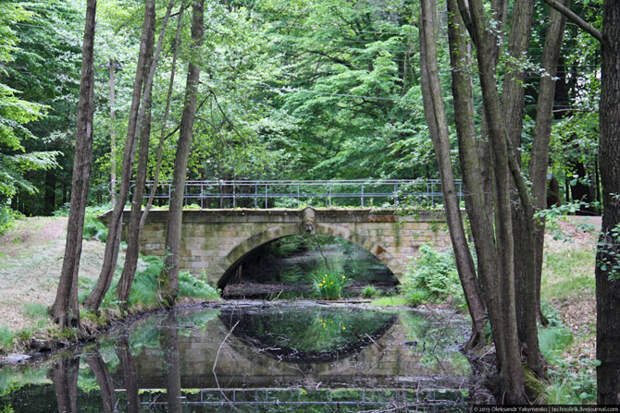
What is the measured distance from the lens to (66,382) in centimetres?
762

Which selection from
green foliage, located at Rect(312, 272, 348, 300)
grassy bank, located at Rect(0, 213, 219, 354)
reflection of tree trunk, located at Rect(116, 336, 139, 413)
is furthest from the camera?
green foliage, located at Rect(312, 272, 348, 300)

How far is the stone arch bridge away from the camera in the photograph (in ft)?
62.7

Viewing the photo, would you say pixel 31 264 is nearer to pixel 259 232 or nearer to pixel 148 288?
pixel 148 288

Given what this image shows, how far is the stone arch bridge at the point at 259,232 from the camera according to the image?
19.1 m

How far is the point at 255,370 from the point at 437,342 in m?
3.22

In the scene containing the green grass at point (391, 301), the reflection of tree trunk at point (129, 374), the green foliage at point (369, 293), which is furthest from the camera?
the green foliage at point (369, 293)

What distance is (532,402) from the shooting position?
6.16m

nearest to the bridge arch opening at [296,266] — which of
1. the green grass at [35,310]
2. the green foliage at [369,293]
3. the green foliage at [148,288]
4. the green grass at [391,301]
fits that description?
the green foliage at [369,293]

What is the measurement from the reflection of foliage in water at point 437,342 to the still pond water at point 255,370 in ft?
0.06

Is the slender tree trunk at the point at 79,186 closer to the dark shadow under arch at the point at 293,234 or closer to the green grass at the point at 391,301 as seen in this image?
the green grass at the point at 391,301

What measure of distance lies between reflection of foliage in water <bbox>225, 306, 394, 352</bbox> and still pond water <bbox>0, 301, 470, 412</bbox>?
0.07 ft

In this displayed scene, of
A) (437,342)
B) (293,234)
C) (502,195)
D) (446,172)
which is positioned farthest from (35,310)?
(293,234)

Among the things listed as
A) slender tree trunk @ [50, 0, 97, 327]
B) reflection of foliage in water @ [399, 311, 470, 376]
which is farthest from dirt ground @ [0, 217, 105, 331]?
reflection of foliage in water @ [399, 311, 470, 376]

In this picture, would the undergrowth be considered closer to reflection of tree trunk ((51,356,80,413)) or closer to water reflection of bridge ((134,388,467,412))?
reflection of tree trunk ((51,356,80,413))
